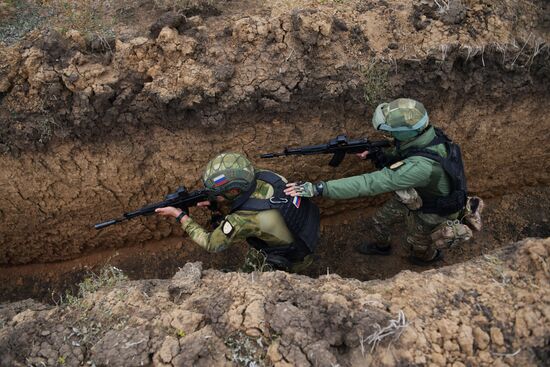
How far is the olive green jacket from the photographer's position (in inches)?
157

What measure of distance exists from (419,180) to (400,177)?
192 mm

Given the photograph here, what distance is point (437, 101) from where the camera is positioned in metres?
4.92

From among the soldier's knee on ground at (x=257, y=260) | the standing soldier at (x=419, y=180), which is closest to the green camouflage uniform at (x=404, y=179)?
the standing soldier at (x=419, y=180)

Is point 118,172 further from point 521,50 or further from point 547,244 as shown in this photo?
point 521,50

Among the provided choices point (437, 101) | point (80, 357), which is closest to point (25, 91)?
point (80, 357)

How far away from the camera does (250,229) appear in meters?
3.96

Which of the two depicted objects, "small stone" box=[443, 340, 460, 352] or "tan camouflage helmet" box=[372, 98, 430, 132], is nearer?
"small stone" box=[443, 340, 460, 352]

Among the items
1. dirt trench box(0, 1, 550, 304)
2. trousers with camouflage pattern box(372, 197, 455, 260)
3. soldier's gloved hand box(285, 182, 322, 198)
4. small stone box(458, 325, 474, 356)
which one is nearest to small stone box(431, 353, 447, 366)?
small stone box(458, 325, 474, 356)

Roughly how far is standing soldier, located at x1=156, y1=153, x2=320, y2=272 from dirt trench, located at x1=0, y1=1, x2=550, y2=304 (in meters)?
0.92

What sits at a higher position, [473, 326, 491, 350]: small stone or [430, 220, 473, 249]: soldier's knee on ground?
[473, 326, 491, 350]: small stone

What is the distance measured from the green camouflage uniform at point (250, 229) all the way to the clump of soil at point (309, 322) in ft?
2.14

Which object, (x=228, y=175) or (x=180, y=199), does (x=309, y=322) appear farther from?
(x=180, y=199)

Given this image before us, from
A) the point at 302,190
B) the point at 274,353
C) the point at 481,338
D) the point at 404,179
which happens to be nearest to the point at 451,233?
the point at 404,179

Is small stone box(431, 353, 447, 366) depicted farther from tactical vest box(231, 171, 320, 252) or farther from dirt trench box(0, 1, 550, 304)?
dirt trench box(0, 1, 550, 304)
